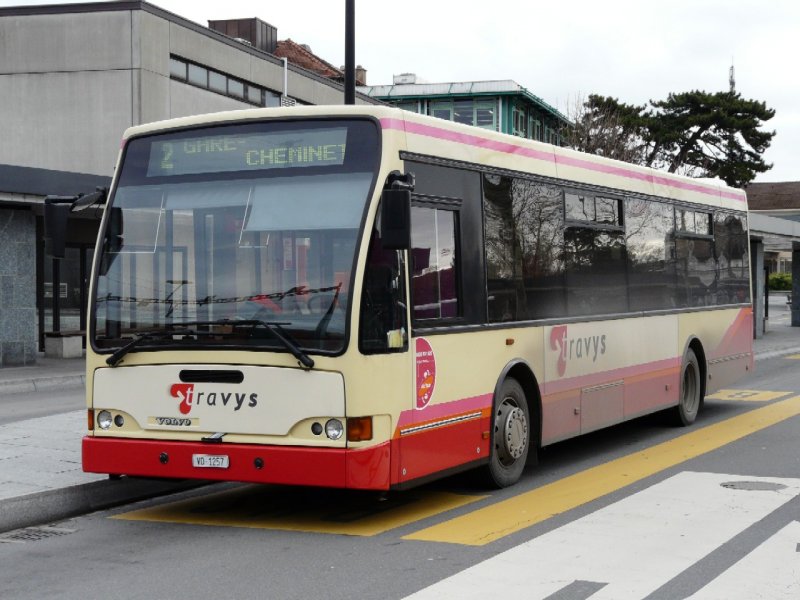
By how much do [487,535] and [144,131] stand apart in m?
3.83

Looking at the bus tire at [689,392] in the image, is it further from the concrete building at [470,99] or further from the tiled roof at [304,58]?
the concrete building at [470,99]

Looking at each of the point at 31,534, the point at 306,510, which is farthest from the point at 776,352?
the point at 31,534

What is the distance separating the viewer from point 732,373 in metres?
16.5

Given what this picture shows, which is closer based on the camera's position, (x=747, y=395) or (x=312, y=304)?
(x=312, y=304)

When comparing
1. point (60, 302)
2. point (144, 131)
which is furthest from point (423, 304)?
point (60, 302)

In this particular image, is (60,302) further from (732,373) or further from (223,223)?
(223,223)

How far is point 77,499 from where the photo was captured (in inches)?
352

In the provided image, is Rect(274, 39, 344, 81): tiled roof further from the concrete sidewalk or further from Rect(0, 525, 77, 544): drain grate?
Rect(0, 525, 77, 544): drain grate

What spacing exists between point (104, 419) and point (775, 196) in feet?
416

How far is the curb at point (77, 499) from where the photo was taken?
27.6ft

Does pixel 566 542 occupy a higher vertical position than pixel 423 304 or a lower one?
lower

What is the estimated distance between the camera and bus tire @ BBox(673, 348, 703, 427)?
47.2ft

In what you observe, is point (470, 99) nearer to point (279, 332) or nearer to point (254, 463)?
point (279, 332)

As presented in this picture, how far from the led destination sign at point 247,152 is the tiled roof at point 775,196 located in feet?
397
